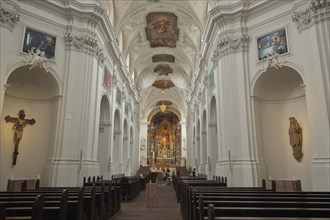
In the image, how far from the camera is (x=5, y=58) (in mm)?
7812

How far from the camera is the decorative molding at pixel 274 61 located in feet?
28.2

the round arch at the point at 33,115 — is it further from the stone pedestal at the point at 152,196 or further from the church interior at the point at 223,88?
the stone pedestal at the point at 152,196

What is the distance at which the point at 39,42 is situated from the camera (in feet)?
29.1

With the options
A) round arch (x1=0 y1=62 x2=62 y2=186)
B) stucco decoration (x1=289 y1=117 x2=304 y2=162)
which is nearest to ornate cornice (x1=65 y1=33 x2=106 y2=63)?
round arch (x1=0 y1=62 x2=62 y2=186)

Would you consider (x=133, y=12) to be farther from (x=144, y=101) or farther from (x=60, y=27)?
(x=144, y=101)

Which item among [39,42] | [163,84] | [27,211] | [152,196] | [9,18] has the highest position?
[163,84]

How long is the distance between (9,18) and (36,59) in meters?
1.39

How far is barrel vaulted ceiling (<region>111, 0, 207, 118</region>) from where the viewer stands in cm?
1432

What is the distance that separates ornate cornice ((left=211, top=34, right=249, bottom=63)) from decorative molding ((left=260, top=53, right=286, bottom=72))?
1.20 metres

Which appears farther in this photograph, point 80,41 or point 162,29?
point 162,29

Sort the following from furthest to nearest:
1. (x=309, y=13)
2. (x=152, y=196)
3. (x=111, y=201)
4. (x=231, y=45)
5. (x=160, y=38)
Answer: (x=160, y=38), (x=231, y=45), (x=152, y=196), (x=309, y=13), (x=111, y=201)

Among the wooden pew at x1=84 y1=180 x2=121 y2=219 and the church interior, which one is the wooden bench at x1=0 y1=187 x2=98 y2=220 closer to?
the wooden pew at x1=84 y1=180 x2=121 y2=219

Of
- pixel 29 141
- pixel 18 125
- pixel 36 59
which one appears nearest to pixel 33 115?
pixel 18 125

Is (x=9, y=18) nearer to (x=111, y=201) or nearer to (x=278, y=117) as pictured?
(x=111, y=201)
